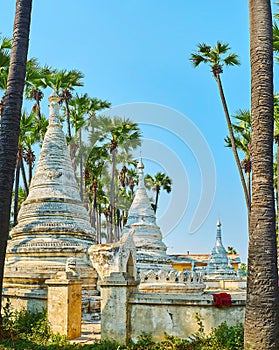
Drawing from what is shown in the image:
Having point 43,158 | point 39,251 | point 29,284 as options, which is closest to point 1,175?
point 29,284

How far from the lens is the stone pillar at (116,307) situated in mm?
9797

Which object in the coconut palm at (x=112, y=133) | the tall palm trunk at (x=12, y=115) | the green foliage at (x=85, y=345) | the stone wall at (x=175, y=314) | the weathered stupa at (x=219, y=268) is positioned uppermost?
the coconut palm at (x=112, y=133)

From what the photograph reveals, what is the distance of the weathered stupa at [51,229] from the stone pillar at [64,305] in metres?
3.54

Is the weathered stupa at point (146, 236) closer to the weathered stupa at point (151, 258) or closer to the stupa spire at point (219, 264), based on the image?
the weathered stupa at point (151, 258)

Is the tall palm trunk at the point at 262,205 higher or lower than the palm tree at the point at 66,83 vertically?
lower

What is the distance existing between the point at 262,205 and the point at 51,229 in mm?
10897

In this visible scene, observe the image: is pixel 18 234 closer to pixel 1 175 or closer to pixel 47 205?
pixel 47 205

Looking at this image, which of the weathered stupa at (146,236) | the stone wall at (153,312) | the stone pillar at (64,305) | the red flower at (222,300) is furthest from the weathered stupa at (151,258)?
the red flower at (222,300)

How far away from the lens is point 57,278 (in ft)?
36.9

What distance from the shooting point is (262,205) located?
8.12 metres

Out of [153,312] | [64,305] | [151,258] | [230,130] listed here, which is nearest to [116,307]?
[153,312]

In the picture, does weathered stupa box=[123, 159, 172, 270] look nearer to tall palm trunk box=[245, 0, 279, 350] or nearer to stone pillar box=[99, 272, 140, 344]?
stone pillar box=[99, 272, 140, 344]

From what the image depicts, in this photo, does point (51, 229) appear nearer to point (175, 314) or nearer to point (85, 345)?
point (85, 345)

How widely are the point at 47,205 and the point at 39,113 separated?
1287 centimetres
